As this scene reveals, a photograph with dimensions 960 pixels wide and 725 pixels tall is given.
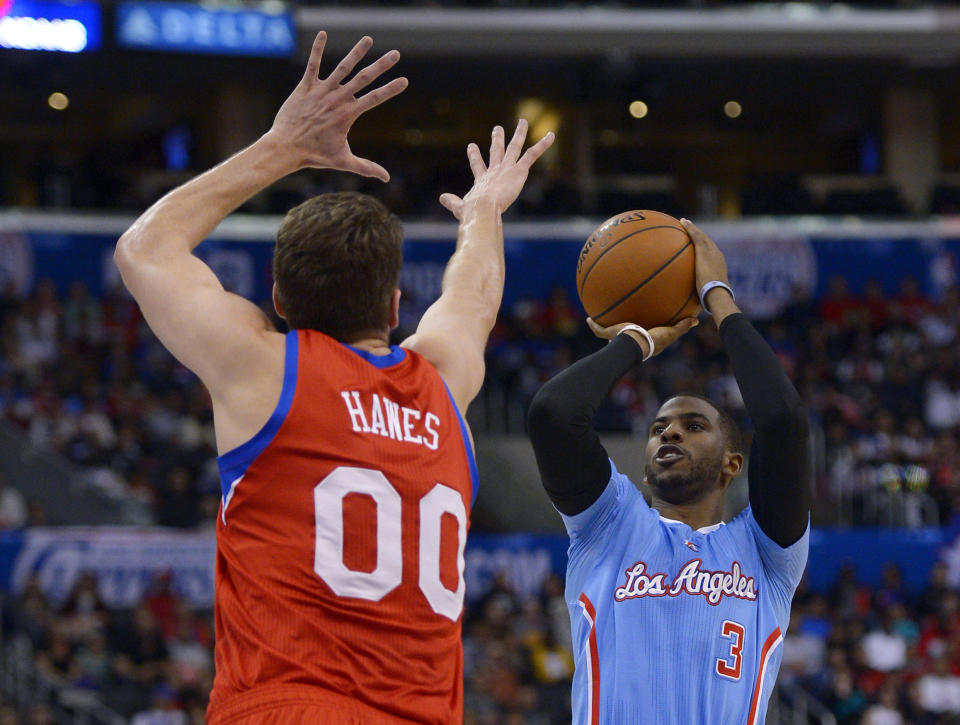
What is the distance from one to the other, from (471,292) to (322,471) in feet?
2.03

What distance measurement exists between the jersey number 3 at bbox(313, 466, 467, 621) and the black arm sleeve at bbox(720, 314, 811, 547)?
115 centimetres

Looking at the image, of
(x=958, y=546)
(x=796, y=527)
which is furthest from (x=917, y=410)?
(x=796, y=527)

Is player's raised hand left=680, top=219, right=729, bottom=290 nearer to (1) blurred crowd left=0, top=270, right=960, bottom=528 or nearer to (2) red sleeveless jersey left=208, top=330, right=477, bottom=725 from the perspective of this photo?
(2) red sleeveless jersey left=208, top=330, right=477, bottom=725

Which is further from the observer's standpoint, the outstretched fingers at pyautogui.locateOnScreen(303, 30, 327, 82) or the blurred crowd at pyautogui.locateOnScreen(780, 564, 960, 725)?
the blurred crowd at pyautogui.locateOnScreen(780, 564, 960, 725)

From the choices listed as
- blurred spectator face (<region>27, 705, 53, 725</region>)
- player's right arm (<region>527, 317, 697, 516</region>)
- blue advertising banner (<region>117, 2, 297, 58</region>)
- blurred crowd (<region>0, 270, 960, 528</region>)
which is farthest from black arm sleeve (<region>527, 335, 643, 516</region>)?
blue advertising banner (<region>117, 2, 297, 58</region>)

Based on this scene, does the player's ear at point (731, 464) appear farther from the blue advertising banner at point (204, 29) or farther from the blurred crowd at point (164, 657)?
the blue advertising banner at point (204, 29)

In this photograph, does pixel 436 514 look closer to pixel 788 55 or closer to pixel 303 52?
pixel 303 52

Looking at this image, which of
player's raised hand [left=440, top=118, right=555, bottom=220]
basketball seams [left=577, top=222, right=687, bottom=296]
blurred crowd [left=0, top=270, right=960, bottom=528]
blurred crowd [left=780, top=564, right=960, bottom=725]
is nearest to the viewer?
player's raised hand [left=440, top=118, right=555, bottom=220]

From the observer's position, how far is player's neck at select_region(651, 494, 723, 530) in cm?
367

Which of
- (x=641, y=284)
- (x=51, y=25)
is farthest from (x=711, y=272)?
(x=51, y=25)

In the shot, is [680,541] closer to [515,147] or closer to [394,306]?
[515,147]

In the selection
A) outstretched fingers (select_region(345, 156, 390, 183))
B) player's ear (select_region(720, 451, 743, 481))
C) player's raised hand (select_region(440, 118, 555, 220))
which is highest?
player's raised hand (select_region(440, 118, 555, 220))

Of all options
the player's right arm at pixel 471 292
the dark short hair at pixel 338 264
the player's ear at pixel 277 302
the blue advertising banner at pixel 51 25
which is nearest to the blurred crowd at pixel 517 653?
the blue advertising banner at pixel 51 25

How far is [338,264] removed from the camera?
2406 mm
